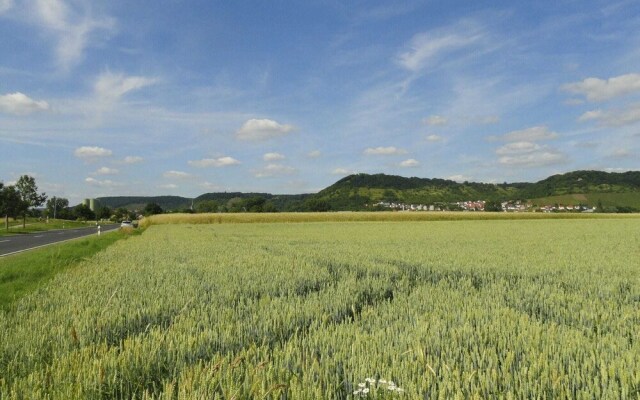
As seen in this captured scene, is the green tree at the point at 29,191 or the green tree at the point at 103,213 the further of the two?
the green tree at the point at 103,213

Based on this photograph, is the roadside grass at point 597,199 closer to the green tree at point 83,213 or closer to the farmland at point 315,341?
the farmland at point 315,341

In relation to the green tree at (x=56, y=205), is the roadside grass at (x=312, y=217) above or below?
below

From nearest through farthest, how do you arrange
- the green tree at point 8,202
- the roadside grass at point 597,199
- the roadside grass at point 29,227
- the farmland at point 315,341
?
the farmland at point 315,341 < the roadside grass at point 29,227 < the green tree at point 8,202 < the roadside grass at point 597,199

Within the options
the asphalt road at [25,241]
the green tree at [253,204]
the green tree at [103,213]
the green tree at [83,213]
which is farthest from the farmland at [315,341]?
the green tree at [103,213]

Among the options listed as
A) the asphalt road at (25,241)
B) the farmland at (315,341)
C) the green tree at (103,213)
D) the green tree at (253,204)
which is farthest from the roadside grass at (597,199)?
the green tree at (103,213)

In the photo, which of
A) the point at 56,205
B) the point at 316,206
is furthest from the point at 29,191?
the point at 56,205

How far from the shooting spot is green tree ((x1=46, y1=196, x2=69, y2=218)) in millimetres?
144975

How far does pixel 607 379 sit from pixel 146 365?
3315mm

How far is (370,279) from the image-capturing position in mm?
7238

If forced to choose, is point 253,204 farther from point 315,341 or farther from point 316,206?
point 315,341

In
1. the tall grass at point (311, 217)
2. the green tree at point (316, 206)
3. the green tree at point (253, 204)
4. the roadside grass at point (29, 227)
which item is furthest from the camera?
the green tree at point (253, 204)

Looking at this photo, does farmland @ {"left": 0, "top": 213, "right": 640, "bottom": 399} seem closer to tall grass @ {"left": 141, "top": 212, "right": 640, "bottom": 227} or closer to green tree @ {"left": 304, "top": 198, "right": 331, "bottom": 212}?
tall grass @ {"left": 141, "top": 212, "right": 640, "bottom": 227}

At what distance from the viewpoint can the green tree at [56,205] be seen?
476ft

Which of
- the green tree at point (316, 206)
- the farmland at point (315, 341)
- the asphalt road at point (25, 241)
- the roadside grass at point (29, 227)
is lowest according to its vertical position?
the asphalt road at point (25, 241)
